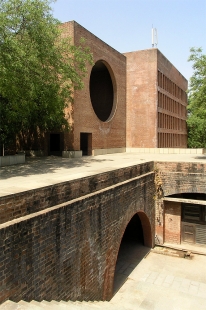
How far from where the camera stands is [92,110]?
677 inches

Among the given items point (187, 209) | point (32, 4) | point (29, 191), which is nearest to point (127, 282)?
point (187, 209)

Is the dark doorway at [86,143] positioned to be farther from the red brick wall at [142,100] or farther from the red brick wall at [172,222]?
the red brick wall at [172,222]

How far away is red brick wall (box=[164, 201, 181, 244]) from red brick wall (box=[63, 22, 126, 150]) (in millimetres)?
6394

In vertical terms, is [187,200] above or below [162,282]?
above

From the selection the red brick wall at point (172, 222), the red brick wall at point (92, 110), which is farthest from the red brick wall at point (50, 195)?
the red brick wall at point (92, 110)

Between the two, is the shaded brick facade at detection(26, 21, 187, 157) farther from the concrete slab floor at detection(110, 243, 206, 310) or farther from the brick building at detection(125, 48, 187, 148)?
the concrete slab floor at detection(110, 243, 206, 310)

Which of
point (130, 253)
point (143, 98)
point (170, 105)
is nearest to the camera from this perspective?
point (130, 253)

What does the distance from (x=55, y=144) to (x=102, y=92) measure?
7.53 metres

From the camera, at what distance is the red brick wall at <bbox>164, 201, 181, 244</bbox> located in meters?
12.6

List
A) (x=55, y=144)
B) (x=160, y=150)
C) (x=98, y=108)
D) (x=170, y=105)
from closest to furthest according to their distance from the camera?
1. (x=55, y=144)
2. (x=98, y=108)
3. (x=160, y=150)
4. (x=170, y=105)

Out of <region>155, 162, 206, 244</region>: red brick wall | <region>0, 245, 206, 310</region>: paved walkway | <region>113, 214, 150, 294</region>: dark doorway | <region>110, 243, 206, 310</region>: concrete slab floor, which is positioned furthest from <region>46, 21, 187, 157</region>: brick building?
<region>110, 243, 206, 310</region>: concrete slab floor

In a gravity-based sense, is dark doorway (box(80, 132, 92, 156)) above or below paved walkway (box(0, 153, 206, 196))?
above

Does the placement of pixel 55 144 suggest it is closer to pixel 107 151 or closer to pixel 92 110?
pixel 92 110

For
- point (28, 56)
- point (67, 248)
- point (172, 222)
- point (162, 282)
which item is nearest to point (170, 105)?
point (172, 222)
